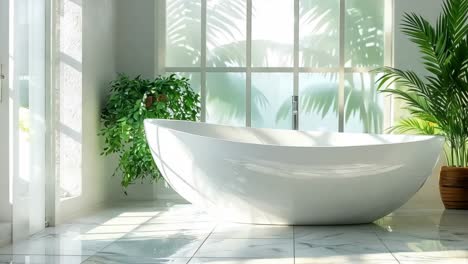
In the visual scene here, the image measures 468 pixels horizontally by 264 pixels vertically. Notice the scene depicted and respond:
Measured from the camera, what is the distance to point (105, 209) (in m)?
5.43

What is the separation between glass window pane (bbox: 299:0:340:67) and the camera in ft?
19.9

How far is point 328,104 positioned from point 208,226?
6.19 feet

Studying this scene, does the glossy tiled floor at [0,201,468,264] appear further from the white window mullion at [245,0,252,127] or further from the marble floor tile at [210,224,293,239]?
the white window mullion at [245,0,252,127]

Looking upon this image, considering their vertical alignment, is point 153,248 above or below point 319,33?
below

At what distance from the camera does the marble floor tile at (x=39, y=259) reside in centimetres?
343

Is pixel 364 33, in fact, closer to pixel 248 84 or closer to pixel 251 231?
pixel 248 84

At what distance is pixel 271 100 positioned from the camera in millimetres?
6078

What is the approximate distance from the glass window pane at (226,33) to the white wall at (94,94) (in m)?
0.75

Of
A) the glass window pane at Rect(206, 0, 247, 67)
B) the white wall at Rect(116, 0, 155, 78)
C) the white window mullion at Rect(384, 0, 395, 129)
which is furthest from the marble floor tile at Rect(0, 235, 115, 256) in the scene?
the white window mullion at Rect(384, 0, 395, 129)

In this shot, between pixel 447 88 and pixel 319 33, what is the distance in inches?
45.4

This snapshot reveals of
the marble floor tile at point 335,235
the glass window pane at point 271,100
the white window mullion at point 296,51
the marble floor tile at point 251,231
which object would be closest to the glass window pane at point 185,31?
the glass window pane at point 271,100

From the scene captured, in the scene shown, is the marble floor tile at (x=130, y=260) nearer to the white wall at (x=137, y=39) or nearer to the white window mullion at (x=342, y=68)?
the white wall at (x=137, y=39)

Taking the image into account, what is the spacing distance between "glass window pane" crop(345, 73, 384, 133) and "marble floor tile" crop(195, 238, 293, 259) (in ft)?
7.24

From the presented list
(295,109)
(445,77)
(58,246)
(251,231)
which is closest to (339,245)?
(251,231)
